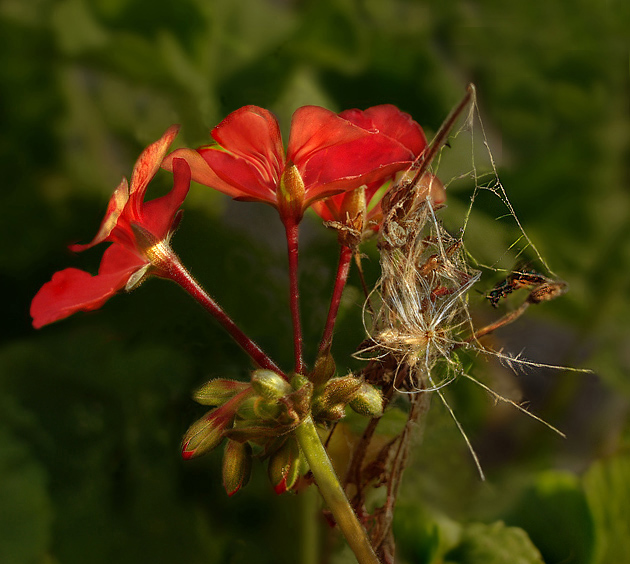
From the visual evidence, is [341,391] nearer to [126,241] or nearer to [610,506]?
[126,241]

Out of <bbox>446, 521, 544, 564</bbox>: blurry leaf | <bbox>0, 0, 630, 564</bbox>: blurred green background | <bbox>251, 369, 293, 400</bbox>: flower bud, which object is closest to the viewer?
<bbox>251, 369, 293, 400</bbox>: flower bud

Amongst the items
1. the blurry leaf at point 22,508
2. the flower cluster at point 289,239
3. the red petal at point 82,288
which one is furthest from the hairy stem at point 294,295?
the blurry leaf at point 22,508

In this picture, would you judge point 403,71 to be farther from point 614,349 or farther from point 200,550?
point 200,550

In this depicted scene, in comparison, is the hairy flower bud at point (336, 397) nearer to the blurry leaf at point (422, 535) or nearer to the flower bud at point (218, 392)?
the flower bud at point (218, 392)

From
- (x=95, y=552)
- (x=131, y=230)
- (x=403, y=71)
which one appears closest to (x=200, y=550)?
(x=95, y=552)

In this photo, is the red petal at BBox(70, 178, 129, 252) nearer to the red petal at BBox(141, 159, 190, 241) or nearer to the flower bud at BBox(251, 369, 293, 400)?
the red petal at BBox(141, 159, 190, 241)

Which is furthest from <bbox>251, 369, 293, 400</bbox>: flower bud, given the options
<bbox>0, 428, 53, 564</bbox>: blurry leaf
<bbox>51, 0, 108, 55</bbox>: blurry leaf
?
<bbox>51, 0, 108, 55</bbox>: blurry leaf

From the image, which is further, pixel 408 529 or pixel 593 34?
pixel 593 34
